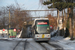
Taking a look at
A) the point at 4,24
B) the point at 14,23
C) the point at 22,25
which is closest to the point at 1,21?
the point at 4,24

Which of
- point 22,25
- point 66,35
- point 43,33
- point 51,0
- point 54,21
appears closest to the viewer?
point 43,33

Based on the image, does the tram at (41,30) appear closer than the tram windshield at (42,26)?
Yes

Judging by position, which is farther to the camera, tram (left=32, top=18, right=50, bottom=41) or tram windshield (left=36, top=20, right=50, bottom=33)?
tram windshield (left=36, top=20, right=50, bottom=33)

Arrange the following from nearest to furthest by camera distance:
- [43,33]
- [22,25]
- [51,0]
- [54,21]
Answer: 1. [43,33]
2. [51,0]
3. [54,21]
4. [22,25]

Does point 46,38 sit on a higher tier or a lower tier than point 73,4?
lower

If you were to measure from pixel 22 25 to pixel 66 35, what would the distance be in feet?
115

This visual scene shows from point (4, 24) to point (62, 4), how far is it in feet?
138

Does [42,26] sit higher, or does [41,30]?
[42,26]

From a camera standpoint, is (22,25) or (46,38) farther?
(22,25)

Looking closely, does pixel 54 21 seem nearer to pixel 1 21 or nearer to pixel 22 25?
pixel 22 25

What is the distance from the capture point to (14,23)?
60438 millimetres

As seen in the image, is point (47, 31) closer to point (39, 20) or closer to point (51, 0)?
point (39, 20)

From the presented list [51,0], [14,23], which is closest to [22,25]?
[14,23]

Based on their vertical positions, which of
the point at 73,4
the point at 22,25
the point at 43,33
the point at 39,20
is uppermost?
the point at 73,4
